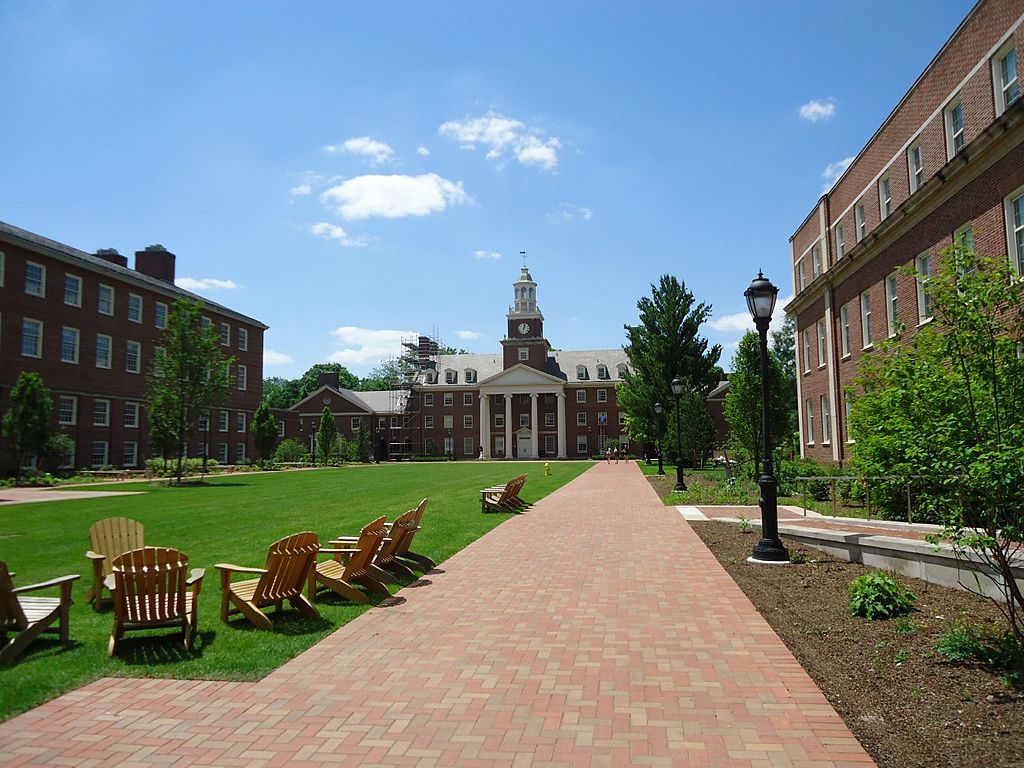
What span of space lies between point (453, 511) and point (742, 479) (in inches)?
500

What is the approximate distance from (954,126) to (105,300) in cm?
4521

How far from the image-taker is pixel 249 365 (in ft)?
192

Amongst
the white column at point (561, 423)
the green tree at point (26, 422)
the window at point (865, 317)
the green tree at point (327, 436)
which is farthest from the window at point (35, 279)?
the white column at point (561, 423)

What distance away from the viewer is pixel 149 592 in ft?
20.8

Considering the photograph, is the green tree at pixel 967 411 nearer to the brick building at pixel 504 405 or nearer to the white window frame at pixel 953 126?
the white window frame at pixel 953 126

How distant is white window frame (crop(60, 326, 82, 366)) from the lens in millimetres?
40375

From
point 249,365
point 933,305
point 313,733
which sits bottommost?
point 313,733

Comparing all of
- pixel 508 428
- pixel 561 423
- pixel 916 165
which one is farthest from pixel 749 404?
pixel 508 428

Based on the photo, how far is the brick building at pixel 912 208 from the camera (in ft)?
51.8

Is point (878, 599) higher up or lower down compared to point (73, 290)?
lower down

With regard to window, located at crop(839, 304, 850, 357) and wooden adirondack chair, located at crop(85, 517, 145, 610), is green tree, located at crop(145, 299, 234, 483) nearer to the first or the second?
wooden adirondack chair, located at crop(85, 517, 145, 610)

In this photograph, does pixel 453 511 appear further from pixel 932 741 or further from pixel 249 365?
pixel 249 365

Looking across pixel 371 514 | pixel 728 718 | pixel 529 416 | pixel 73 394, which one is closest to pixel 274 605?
pixel 728 718

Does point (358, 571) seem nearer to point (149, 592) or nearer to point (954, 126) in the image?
point (149, 592)
